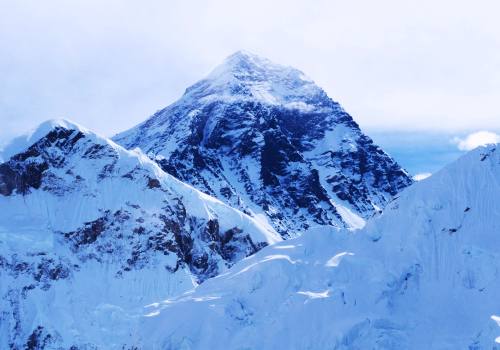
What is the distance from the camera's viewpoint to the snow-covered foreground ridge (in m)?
78.7

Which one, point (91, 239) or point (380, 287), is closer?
point (380, 287)

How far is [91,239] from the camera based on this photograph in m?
125

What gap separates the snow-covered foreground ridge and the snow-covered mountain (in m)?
18.7

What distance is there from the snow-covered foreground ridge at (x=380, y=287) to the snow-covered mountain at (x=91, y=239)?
61.5ft

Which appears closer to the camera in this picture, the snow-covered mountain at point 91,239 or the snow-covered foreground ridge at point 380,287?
the snow-covered foreground ridge at point 380,287

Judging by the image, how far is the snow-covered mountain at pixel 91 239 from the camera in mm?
108875

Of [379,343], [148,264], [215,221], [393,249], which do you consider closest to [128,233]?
[148,264]

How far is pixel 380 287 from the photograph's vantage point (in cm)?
8444

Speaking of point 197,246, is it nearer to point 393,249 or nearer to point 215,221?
point 215,221

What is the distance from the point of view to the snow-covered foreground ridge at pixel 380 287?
78688 millimetres

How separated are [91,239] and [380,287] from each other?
56.9 metres

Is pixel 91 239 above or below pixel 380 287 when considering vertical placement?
above

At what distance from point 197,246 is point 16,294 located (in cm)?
3402

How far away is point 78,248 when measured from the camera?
123 meters
